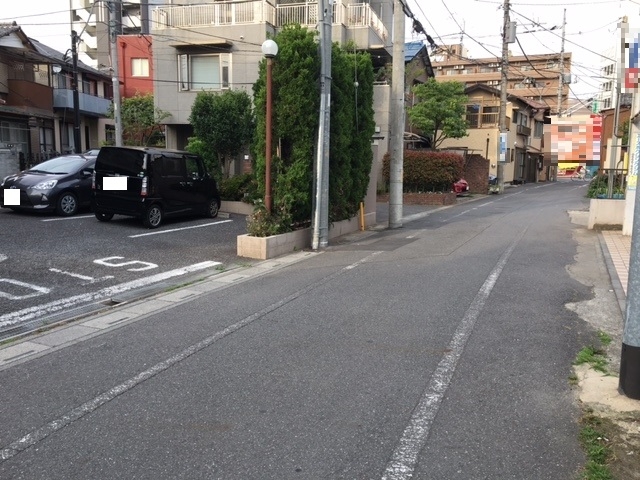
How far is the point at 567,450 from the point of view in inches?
132

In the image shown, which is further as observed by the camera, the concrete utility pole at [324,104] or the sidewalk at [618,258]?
the concrete utility pole at [324,104]

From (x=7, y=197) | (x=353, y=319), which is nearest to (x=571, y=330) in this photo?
(x=353, y=319)

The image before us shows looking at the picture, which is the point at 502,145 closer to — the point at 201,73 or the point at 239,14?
the point at 239,14

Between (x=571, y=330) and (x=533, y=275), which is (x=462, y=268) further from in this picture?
(x=571, y=330)

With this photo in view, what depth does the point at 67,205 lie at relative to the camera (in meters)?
13.4

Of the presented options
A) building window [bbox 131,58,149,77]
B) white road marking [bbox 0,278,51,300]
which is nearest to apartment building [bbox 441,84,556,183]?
building window [bbox 131,58,149,77]

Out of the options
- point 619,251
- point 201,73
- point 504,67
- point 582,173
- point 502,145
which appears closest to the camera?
point 619,251

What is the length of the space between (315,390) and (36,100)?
28.2 metres

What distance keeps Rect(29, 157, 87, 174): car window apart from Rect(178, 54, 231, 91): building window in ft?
31.8

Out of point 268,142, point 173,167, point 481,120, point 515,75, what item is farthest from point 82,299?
point 515,75

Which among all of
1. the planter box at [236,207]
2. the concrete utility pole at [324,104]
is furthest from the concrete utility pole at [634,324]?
the planter box at [236,207]

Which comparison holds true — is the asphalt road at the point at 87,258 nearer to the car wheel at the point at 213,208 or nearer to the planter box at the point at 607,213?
the car wheel at the point at 213,208

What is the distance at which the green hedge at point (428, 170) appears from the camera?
24.0 meters

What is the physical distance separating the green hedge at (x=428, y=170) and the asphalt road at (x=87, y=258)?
1231cm
